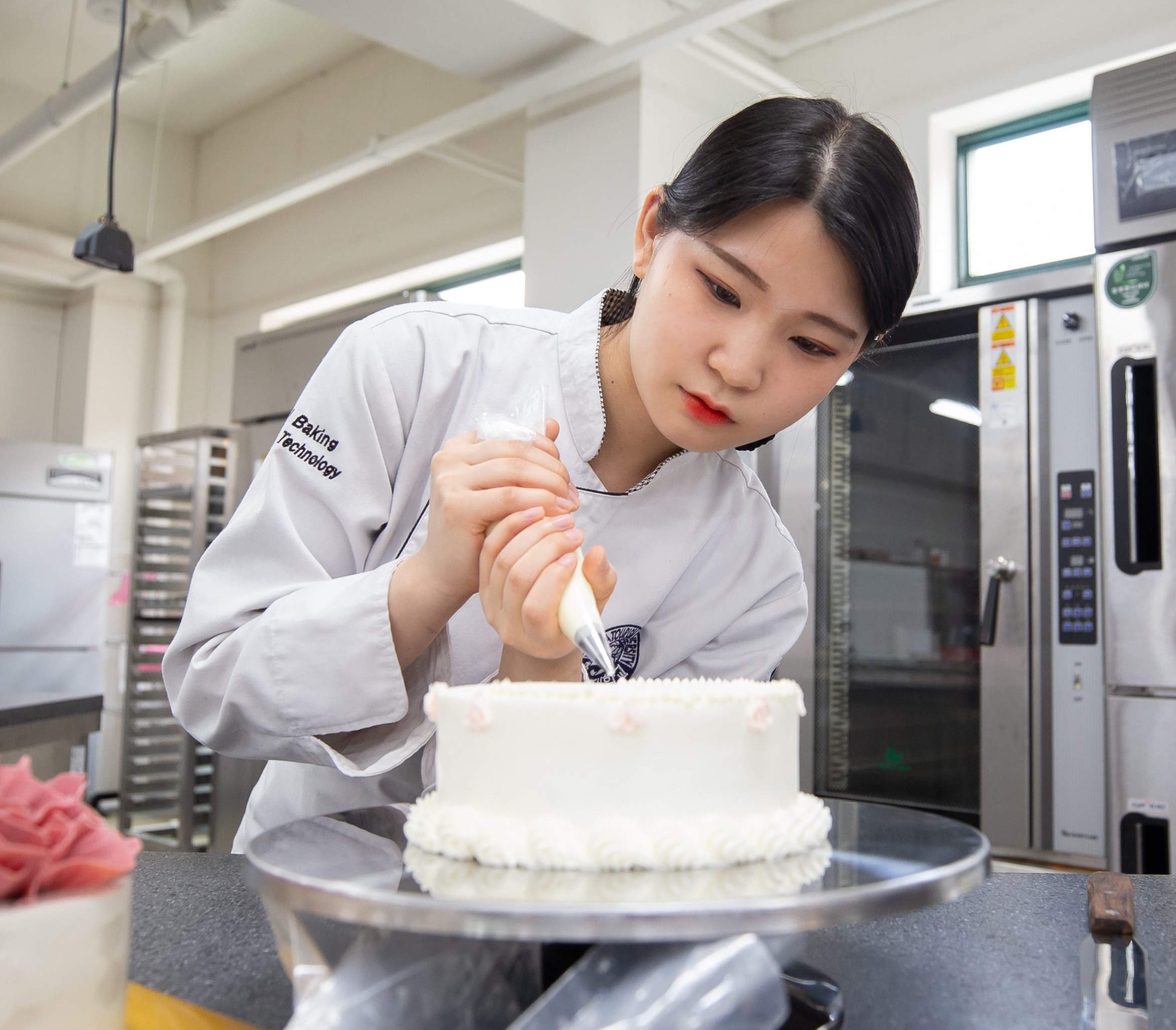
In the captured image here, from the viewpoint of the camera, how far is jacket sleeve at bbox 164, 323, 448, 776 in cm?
93

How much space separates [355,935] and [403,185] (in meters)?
5.27

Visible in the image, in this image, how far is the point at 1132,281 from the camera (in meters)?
2.39

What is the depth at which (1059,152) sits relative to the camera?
3564mm

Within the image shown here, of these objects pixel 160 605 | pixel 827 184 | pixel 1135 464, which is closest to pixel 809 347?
pixel 827 184

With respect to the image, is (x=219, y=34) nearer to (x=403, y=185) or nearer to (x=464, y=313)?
(x=403, y=185)

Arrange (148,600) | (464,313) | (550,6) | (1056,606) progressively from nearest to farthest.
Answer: (464,313) → (1056,606) → (550,6) → (148,600)

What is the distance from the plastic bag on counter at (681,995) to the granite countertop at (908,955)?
0.20 metres

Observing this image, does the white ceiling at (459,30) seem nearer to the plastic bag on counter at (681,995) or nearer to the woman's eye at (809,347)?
the woman's eye at (809,347)

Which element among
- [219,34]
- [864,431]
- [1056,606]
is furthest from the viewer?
[219,34]

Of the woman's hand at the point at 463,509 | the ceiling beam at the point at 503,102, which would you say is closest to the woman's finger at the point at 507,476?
the woman's hand at the point at 463,509

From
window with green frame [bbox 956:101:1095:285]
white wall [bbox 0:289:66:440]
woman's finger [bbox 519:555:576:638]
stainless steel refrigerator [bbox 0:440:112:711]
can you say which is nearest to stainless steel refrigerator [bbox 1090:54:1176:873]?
window with green frame [bbox 956:101:1095:285]

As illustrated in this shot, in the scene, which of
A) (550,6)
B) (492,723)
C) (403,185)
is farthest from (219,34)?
Answer: (492,723)

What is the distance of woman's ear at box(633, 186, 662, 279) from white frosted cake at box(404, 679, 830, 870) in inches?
23.9

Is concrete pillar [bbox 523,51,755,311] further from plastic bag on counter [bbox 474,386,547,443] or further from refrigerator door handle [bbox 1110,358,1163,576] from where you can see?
plastic bag on counter [bbox 474,386,547,443]
